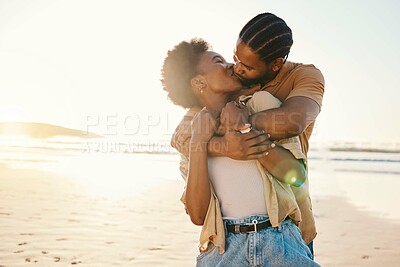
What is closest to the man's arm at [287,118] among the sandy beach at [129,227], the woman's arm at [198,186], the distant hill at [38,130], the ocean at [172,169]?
the woman's arm at [198,186]

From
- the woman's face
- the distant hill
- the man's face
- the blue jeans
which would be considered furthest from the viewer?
the distant hill

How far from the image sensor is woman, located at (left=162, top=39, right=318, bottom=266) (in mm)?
2059

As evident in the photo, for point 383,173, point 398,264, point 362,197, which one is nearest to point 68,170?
point 362,197

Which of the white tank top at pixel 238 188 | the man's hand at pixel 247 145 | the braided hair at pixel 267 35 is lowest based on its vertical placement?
the white tank top at pixel 238 188

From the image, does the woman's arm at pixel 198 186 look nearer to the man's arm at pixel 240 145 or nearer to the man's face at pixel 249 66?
the man's arm at pixel 240 145

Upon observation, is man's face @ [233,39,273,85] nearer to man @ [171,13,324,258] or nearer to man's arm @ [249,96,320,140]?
man @ [171,13,324,258]

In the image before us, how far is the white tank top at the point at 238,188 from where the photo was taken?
2.12 metres

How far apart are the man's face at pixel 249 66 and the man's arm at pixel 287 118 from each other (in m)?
0.26

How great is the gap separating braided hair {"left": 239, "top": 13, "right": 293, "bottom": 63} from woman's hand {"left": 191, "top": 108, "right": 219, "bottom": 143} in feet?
1.26

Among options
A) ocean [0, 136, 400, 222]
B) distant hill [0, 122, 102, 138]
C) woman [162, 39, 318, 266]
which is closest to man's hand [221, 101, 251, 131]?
woman [162, 39, 318, 266]

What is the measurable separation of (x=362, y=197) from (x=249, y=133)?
8.43 meters

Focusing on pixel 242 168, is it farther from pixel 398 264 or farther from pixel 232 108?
pixel 398 264

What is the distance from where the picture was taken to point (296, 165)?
2104mm

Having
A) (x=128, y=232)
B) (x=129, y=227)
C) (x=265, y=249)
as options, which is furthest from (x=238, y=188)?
(x=129, y=227)
